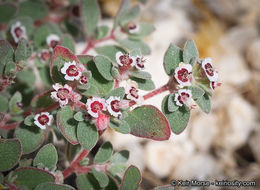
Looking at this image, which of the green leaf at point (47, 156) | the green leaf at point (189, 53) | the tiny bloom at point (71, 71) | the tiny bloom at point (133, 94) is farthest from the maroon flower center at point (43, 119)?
the green leaf at point (189, 53)

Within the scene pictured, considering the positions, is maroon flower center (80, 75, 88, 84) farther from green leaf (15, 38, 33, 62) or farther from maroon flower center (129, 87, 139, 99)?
green leaf (15, 38, 33, 62)

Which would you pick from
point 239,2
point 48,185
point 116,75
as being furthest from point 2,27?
point 239,2

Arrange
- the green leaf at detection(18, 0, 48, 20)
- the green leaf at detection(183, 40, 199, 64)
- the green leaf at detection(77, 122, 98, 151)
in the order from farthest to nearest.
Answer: the green leaf at detection(18, 0, 48, 20), the green leaf at detection(183, 40, 199, 64), the green leaf at detection(77, 122, 98, 151)

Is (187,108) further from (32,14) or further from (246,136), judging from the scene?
(246,136)

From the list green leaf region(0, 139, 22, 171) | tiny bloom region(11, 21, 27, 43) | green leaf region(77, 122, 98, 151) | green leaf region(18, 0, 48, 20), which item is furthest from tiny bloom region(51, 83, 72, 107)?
green leaf region(18, 0, 48, 20)

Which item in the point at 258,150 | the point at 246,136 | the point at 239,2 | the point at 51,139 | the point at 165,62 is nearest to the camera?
the point at 165,62
